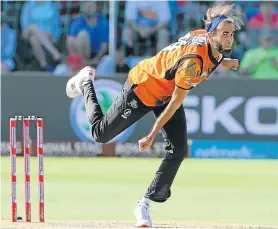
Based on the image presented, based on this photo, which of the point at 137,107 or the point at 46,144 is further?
the point at 46,144

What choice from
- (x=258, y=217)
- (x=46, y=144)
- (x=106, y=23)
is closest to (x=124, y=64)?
(x=106, y=23)

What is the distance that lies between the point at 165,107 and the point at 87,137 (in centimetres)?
691

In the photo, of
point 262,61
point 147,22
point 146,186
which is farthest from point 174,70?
point 147,22

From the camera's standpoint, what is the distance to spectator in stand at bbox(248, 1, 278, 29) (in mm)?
14398

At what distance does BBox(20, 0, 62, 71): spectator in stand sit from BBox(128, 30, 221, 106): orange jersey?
7.68m

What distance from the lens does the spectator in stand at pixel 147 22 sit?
14.5m

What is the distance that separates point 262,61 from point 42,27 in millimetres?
3814

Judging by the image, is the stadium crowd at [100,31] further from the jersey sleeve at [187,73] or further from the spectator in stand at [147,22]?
the jersey sleeve at [187,73]

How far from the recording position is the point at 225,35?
6.69m

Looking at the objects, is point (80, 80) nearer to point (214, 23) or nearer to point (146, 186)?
point (214, 23)

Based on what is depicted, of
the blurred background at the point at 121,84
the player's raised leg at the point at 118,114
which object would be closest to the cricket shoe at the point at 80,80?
the player's raised leg at the point at 118,114

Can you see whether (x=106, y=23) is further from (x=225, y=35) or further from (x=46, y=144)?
(x=225, y=35)

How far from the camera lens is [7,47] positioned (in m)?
14.5

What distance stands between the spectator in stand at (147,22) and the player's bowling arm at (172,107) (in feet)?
26.1
